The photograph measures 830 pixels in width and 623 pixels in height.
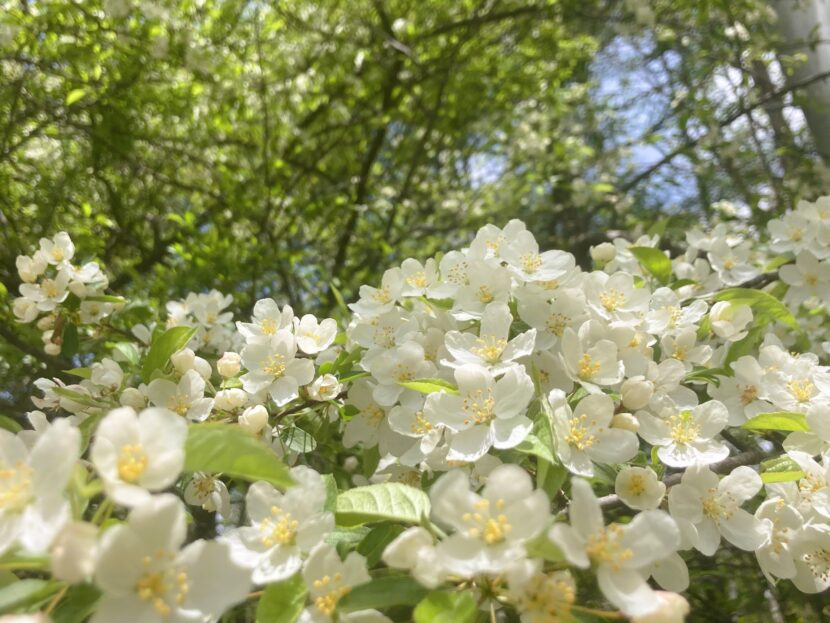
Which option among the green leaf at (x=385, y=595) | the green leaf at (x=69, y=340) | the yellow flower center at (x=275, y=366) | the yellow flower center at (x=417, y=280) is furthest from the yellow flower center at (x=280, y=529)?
the green leaf at (x=69, y=340)

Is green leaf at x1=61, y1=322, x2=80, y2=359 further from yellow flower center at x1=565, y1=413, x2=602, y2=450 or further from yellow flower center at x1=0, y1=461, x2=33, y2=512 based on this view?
yellow flower center at x1=565, y1=413, x2=602, y2=450

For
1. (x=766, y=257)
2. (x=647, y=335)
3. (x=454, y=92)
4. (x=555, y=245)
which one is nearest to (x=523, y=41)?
(x=454, y=92)

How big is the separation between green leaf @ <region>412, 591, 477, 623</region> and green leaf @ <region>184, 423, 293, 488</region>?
23 centimetres

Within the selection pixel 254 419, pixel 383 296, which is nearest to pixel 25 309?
pixel 254 419

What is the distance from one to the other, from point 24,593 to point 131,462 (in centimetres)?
18

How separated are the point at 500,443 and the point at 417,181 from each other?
373cm

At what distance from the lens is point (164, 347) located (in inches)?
52.1

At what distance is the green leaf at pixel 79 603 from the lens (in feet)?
2.49

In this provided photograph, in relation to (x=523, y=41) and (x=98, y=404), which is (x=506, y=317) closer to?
(x=98, y=404)

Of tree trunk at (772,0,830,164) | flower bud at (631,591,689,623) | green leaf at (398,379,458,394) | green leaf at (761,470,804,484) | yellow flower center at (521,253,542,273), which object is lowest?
flower bud at (631,591,689,623)

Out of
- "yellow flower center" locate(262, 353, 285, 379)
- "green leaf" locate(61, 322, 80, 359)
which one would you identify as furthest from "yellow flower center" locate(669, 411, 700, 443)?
"green leaf" locate(61, 322, 80, 359)

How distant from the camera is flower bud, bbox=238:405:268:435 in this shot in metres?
1.23

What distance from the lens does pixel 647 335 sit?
1.33 meters

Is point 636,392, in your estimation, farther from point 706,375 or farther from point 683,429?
point 706,375
